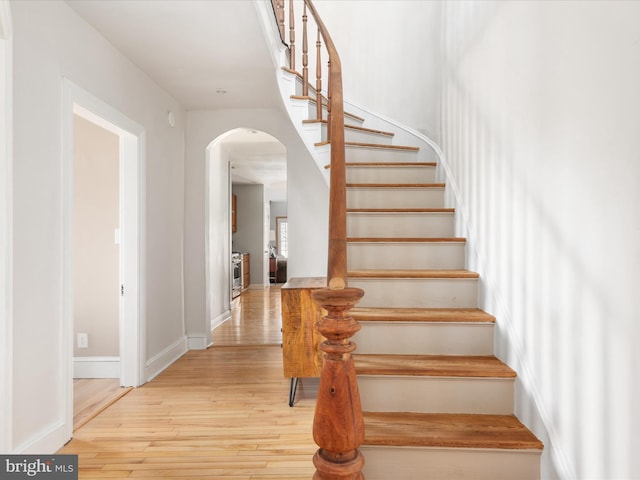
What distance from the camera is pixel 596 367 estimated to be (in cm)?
132

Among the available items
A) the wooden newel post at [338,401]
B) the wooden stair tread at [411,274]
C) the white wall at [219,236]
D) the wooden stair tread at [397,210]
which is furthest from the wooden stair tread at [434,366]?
the white wall at [219,236]

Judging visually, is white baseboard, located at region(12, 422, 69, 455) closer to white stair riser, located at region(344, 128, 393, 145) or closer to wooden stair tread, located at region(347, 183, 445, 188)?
wooden stair tread, located at region(347, 183, 445, 188)

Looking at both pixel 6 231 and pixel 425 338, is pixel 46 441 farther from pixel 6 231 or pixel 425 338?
pixel 425 338

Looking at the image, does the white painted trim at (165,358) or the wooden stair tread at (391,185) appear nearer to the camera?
the wooden stair tread at (391,185)

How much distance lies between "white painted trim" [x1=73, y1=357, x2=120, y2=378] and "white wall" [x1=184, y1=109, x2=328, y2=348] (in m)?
0.92

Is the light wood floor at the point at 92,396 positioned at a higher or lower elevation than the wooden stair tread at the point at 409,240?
lower

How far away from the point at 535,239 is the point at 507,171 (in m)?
0.43

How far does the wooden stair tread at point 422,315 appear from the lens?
2.04 meters

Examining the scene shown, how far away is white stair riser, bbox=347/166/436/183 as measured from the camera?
330cm

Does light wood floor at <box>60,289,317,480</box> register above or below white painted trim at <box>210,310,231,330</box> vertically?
below

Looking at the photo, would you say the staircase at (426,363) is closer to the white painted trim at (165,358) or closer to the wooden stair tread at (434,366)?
the wooden stair tread at (434,366)

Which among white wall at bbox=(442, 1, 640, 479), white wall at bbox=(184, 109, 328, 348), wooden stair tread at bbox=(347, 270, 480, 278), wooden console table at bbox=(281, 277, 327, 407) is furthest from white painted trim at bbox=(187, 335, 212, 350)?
white wall at bbox=(442, 1, 640, 479)

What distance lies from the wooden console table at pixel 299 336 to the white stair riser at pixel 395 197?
68cm

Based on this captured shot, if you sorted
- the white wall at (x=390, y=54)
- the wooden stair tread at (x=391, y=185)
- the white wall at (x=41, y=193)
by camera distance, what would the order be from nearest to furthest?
the white wall at (x=41, y=193) < the wooden stair tread at (x=391, y=185) < the white wall at (x=390, y=54)
